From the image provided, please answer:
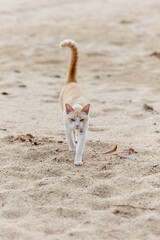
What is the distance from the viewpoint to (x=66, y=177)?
3549 mm

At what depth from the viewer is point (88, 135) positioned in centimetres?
482

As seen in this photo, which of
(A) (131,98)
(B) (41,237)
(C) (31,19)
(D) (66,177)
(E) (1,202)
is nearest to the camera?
(B) (41,237)

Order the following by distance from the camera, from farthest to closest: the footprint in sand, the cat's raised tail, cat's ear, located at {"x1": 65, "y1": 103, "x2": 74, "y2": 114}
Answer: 1. the cat's raised tail
2. cat's ear, located at {"x1": 65, "y1": 103, "x2": 74, "y2": 114}
3. the footprint in sand

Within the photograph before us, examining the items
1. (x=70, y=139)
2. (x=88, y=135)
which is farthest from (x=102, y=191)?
(x=88, y=135)

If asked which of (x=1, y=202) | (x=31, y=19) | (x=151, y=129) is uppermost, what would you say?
(x=1, y=202)

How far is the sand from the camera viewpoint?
114 inches

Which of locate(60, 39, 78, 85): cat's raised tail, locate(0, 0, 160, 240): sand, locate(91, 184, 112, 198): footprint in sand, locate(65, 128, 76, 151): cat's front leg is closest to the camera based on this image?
locate(0, 0, 160, 240): sand

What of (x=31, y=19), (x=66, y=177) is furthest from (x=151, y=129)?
(x=31, y=19)

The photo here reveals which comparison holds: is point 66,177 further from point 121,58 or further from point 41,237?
point 121,58

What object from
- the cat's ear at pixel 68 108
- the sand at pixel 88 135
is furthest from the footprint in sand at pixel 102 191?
the cat's ear at pixel 68 108

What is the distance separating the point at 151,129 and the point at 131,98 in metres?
1.65

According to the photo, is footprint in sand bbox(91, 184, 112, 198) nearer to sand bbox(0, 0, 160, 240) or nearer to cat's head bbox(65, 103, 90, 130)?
sand bbox(0, 0, 160, 240)

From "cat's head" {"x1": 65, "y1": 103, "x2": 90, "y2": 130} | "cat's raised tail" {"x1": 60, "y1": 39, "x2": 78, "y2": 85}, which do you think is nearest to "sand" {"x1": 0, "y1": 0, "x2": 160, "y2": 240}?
"cat's head" {"x1": 65, "y1": 103, "x2": 90, "y2": 130}

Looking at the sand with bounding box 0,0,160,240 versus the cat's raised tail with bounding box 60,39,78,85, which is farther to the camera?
the cat's raised tail with bounding box 60,39,78,85
